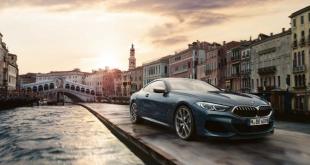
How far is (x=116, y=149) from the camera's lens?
723cm

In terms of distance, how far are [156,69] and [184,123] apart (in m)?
96.5

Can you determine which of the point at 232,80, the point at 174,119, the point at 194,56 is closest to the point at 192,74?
the point at 194,56

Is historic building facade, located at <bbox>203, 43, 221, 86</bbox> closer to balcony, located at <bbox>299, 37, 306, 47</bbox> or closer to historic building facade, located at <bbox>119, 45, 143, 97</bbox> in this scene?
historic building facade, located at <bbox>119, 45, 143, 97</bbox>

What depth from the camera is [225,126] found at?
639 centimetres

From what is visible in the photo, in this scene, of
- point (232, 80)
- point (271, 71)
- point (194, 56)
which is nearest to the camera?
point (271, 71)

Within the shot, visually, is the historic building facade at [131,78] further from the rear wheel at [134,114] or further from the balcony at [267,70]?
the rear wheel at [134,114]

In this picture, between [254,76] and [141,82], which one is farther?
[141,82]

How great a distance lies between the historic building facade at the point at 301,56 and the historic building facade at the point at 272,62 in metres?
1.11

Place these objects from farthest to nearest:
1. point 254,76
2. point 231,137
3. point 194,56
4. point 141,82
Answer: point 141,82, point 194,56, point 254,76, point 231,137

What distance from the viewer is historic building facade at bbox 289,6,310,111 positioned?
1957 inches

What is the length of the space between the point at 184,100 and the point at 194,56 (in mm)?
76855

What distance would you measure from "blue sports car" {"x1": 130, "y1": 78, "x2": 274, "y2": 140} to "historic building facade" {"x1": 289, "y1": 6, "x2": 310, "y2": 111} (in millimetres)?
45248

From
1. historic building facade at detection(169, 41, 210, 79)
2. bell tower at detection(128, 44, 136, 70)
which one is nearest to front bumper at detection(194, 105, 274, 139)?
historic building facade at detection(169, 41, 210, 79)

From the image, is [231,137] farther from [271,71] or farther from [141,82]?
[141,82]
